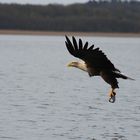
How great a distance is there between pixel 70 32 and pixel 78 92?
46.1 metres

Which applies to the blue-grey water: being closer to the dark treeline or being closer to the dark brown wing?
A: the dark brown wing

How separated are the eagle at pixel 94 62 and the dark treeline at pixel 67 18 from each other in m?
55.1

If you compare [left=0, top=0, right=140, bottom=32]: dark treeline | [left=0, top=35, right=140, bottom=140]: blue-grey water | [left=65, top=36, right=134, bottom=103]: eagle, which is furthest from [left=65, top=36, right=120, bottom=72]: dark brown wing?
[left=0, top=0, right=140, bottom=32]: dark treeline

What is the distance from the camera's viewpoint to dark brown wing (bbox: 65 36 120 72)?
1307 centimetres

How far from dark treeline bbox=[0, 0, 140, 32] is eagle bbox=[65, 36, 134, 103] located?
5510cm

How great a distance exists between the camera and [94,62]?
528 inches

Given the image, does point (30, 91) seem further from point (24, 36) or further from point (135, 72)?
point (24, 36)

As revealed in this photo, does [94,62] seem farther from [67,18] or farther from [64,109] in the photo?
[67,18]

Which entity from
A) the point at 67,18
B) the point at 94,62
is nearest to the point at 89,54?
the point at 94,62

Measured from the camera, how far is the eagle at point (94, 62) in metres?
13.1

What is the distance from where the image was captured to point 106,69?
538 inches

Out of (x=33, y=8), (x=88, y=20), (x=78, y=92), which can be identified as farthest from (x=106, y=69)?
(x=33, y=8)

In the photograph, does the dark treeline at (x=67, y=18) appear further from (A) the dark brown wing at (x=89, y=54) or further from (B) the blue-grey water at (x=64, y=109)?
(A) the dark brown wing at (x=89, y=54)

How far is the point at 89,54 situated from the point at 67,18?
62294mm
